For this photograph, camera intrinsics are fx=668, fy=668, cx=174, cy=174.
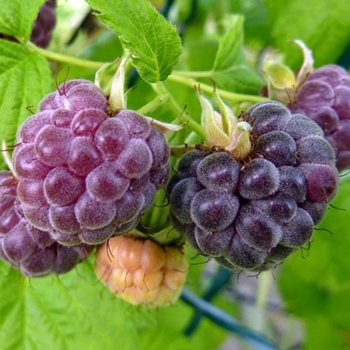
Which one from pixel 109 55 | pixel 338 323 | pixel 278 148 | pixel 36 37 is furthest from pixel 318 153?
pixel 338 323

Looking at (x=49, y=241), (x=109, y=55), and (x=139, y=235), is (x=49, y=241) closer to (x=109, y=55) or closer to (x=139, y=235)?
(x=139, y=235)

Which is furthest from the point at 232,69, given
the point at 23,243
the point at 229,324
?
the point at 229,324

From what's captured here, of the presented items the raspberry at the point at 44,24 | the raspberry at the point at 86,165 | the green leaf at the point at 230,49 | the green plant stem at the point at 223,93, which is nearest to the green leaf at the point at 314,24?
the green leaf at the point at 230,49

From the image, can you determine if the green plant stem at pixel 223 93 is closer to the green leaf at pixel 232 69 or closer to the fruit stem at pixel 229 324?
the green leaf at pixel 232 69

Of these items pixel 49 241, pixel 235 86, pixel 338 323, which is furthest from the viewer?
pixel 338 323

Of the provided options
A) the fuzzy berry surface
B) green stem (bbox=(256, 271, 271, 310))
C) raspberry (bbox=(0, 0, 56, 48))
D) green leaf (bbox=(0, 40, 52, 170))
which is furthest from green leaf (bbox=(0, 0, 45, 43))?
green stem (bbox=(256, 271, 271, 310))

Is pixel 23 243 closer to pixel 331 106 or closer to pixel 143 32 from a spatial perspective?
pixel 143 32

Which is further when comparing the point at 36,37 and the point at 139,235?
the point at 36,37
